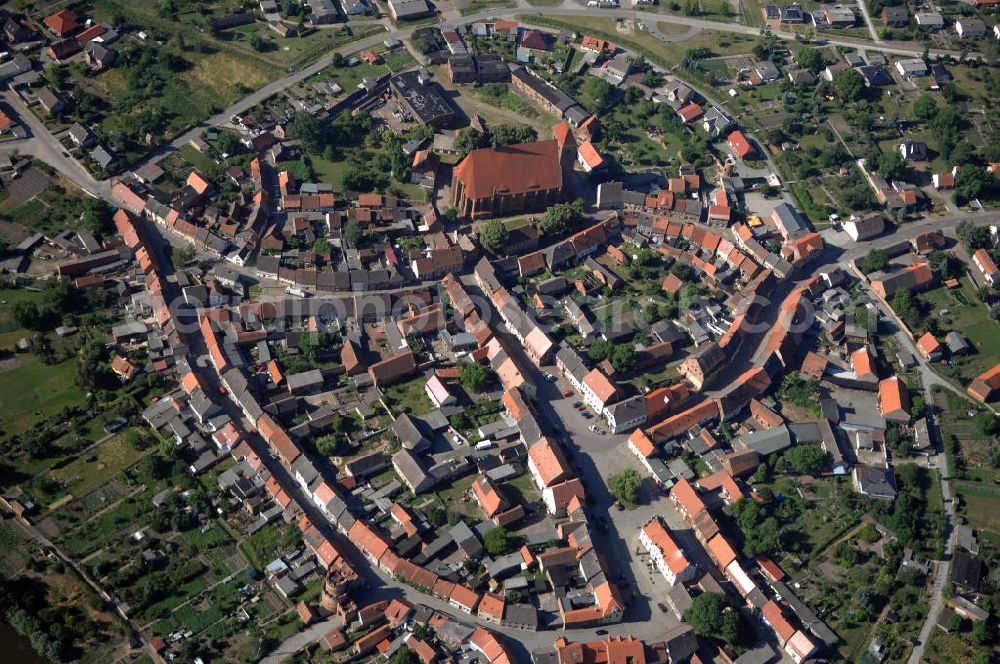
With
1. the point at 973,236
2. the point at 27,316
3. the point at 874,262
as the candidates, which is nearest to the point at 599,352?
the point at 874,262

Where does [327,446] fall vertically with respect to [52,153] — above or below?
below

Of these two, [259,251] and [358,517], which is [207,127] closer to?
[259,251]

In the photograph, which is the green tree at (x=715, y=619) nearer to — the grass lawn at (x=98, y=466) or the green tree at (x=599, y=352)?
the green tree at (x=599, y=352)

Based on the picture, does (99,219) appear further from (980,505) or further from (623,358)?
(980,505)

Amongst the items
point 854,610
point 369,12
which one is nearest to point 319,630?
point 854,610

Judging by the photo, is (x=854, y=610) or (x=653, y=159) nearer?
(x=854, y=610)
